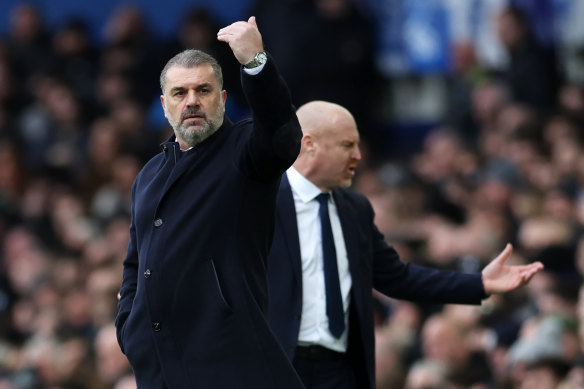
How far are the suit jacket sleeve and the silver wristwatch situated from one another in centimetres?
177

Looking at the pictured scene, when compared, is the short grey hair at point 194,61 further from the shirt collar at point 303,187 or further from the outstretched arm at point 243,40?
the shirt collar at point 303,187

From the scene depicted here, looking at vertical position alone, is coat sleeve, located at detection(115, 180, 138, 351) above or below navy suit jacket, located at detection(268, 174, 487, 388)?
above

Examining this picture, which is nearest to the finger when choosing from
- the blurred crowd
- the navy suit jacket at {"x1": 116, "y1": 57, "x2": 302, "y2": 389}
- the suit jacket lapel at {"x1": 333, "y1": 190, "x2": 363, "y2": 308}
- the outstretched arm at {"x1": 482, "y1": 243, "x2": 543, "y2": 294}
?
the outstretched arm at {"x1": 482, "y1": 243, "x2": 543, "y2": 294}

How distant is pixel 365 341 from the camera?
5.80m

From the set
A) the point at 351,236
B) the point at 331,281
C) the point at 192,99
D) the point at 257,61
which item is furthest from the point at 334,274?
the point at 257,61

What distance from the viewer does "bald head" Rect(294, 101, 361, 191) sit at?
6012 millimetres

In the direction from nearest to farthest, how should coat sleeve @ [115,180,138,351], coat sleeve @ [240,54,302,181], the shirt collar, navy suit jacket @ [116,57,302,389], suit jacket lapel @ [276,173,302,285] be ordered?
1. coat sleeve @ [240,54,302,181]
2. navy suit jacket @ [116,57,302,389]
3. coat sleeve @ [115,180,138,351]
4. suit jacket lapel @ [276,173,302,285]
5. the shirt collar

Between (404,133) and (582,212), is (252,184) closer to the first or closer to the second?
(582,212)

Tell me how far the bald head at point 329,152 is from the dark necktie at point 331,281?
176mm

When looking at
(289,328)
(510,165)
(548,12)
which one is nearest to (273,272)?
(289,328)

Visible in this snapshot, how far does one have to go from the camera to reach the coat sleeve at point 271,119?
4.39 m

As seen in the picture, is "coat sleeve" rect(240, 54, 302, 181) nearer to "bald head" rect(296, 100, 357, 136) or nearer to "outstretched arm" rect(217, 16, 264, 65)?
"outstretched arm" rect(217, 16, 264, 65)

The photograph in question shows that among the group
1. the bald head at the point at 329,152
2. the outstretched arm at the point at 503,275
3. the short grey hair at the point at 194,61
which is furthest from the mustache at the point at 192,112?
the outstretched arm at the point at 503,275

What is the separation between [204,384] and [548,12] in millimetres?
7658
